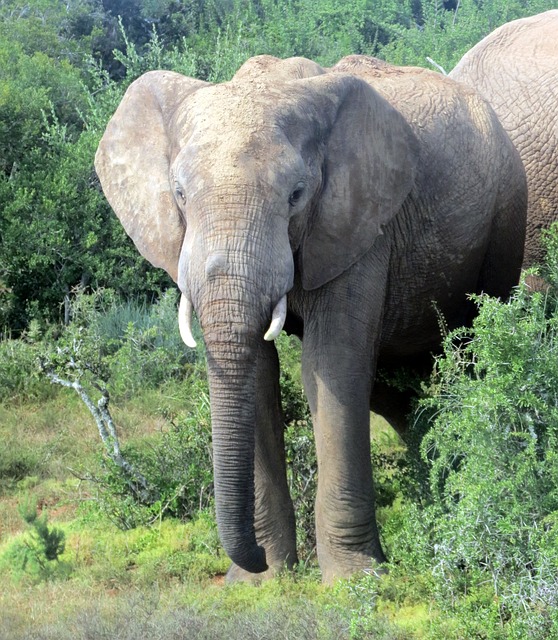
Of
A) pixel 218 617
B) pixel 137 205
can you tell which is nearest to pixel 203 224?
pixel 137 205

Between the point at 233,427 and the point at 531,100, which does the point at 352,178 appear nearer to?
the point at 233,427

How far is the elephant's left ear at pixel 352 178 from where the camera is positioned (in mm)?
5570

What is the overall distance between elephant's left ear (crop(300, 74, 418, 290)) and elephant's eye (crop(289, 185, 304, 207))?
0.26 metres

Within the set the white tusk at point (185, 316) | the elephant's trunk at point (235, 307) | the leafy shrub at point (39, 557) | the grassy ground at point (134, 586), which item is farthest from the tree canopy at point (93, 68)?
the elephant's trunk at point (235, 307)

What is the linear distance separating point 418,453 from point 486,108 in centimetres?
170

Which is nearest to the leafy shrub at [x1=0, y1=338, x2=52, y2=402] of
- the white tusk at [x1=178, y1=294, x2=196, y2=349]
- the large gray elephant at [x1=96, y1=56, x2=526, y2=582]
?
the large gray elephant at [x1=96, y1=56, x2=526, y2=582]

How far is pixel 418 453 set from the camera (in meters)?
6.45

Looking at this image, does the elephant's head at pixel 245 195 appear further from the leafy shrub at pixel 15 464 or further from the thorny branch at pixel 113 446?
the leafy shrub at pixel 15 464

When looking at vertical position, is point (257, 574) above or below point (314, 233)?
below

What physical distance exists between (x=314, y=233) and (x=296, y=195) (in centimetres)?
31

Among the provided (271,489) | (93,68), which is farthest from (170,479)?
(93,68)

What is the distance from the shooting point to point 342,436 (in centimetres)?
570

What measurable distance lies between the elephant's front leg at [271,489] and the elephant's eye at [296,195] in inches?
35.8

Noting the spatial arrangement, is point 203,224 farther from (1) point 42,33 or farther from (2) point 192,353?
(1) point 42,33
